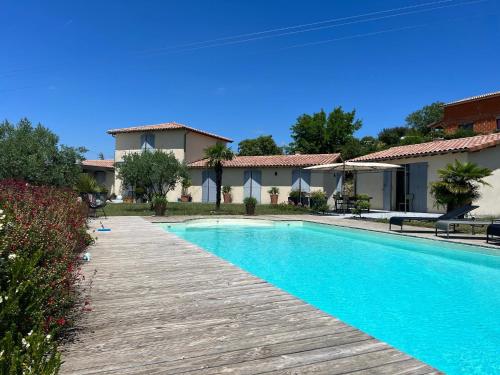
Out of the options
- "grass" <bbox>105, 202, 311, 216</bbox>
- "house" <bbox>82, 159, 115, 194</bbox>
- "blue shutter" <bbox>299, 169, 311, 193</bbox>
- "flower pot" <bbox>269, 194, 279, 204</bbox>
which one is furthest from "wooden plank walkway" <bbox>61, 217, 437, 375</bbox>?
"house" <bbox>82, 159, 115, 194</bbox>

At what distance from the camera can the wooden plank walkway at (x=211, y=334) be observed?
251cm

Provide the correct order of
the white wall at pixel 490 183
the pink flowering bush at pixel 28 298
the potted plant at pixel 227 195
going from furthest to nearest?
the potted plant at pixel 227 195
the white wall at pixel 490 183
the pink flowering bush at pixel 28 298

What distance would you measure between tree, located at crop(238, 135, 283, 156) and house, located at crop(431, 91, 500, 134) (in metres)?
19.5

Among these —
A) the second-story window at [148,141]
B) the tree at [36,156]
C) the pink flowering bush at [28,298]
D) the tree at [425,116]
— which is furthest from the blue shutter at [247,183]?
the tree at [425,116]

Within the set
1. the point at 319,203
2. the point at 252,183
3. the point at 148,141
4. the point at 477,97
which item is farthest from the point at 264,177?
the point at 477,97

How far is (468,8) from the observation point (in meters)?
12.6

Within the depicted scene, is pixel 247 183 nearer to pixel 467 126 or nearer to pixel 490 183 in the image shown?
pixel 490 183

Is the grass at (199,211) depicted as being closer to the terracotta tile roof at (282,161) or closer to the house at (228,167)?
the house at (228,167)

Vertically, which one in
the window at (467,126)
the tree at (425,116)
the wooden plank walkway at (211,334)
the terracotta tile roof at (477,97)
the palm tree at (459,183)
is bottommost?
the wooden plank walkway at (211,334)

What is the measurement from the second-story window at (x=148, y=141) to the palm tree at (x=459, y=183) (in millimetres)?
22510

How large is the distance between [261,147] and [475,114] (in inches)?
926

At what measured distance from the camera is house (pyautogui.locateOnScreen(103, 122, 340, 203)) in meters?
25.5

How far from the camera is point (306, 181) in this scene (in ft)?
82.9

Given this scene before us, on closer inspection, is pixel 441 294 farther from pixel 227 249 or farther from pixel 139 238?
pixel 139 238
